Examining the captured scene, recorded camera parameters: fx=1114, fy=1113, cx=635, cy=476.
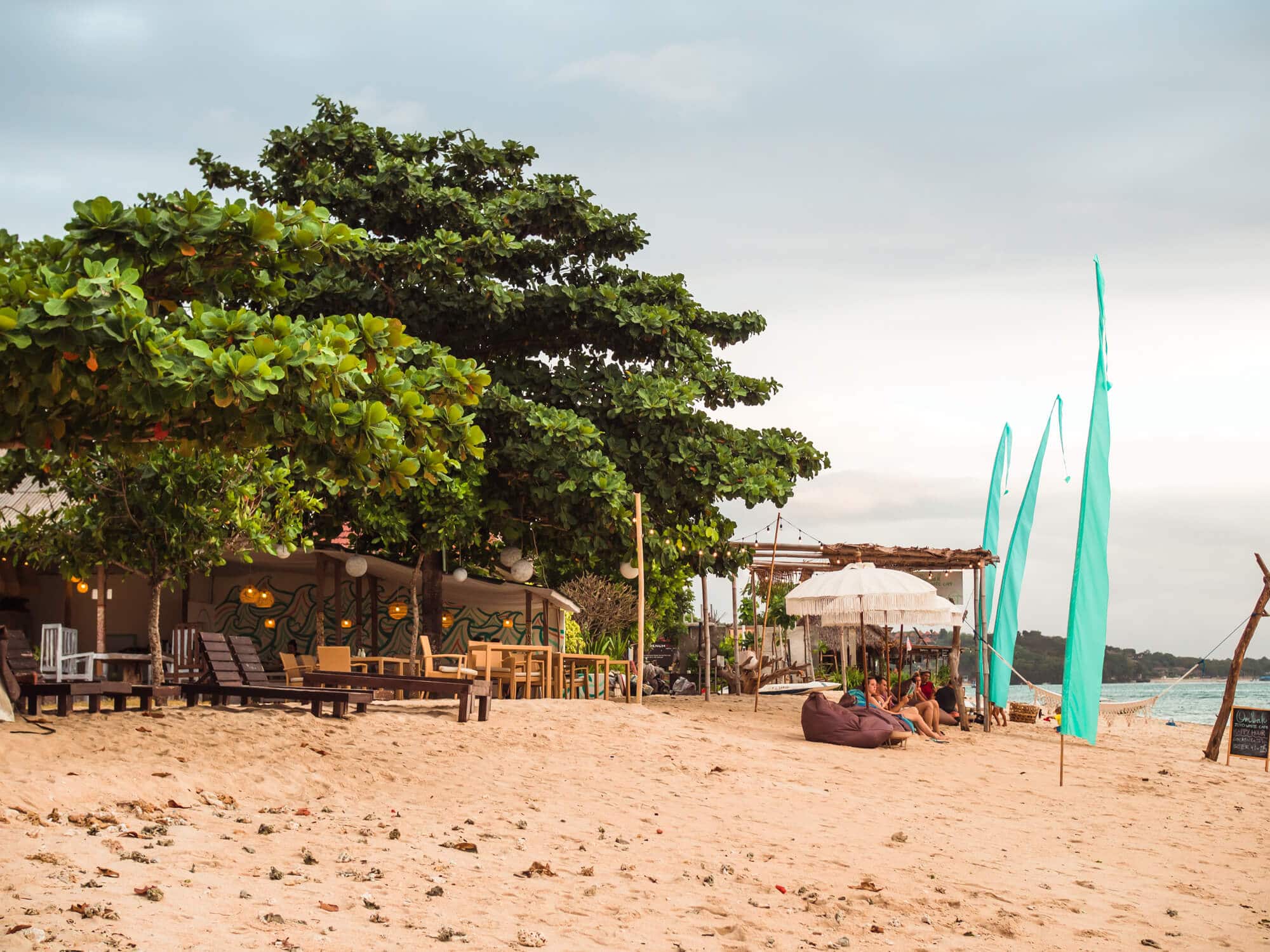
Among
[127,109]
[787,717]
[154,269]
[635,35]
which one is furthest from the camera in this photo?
[787,717]

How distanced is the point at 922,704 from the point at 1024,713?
26.2 ft

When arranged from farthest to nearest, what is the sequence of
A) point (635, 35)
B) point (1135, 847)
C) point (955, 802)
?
1. point (635, 35)
2. point (955, 802)
3. point (1135, 847)

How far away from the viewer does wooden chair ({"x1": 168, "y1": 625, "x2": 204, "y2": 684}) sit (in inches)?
523

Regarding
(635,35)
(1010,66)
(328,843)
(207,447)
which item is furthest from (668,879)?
(1010,66)

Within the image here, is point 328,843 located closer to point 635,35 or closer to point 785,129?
point 635,35

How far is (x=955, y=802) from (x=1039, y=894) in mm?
3396

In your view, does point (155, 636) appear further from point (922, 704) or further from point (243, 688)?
point (922, 704)

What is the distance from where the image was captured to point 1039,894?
6051 millimetres

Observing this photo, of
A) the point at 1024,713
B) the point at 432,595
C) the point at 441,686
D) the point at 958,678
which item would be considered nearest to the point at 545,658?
the point at 432,595

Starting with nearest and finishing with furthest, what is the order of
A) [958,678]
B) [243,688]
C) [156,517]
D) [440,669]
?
[243,688], [156,517], [440,669], [958,678]

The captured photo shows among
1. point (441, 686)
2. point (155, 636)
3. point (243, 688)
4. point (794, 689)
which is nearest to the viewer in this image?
point (243, 688)

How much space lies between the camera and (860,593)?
15188 millimetres

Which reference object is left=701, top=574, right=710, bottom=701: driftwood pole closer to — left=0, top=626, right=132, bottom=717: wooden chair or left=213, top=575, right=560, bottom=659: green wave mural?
left=213, top=575, right=560, bottom=659: green wave mural

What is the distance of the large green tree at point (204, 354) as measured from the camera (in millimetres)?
5805
